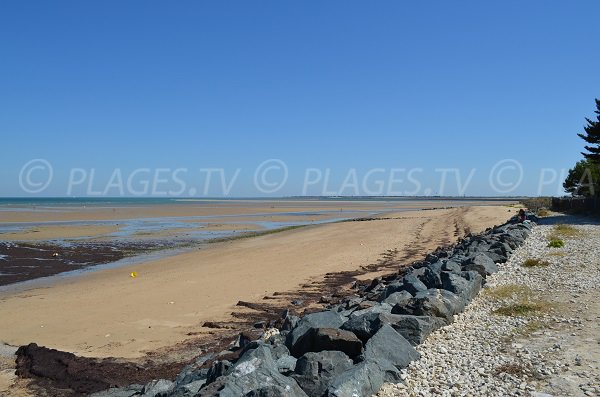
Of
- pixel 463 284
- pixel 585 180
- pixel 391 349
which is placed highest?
pixel 585 180

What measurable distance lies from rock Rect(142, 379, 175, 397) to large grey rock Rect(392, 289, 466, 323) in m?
3.62

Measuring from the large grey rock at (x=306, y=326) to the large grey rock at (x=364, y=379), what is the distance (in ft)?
4.15

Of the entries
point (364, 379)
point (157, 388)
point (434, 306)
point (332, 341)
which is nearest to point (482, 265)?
point (434, 306)

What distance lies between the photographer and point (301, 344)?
6.72m

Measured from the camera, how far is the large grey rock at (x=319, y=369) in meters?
5.43

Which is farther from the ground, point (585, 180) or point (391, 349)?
point (585, 180)

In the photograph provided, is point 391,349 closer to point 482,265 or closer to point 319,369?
point 319,369

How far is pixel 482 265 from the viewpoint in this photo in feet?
38.3

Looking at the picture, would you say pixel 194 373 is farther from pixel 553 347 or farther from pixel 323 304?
pixel 323 304

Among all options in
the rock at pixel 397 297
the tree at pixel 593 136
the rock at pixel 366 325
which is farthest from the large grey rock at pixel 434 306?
the tree at pixel 593 136

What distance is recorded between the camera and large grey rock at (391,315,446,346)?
6895 mm

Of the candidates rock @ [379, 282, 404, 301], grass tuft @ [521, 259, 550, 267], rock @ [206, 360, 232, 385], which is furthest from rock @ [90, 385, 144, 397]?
grass tuft @ [521, 259, 550, 267]

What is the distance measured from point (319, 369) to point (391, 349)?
1047mm

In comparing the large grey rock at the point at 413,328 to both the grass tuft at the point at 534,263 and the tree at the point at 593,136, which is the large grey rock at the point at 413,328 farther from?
the tree at the point at 593,136
